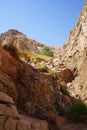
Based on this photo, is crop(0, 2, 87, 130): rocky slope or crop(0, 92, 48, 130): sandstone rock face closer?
crop(0, 92, 48, 130): sandstone rock face

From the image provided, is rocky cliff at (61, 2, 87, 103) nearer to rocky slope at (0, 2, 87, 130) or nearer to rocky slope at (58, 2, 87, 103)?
rocky slope at (58, 2, 87, 103)

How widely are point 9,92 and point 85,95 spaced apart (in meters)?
12.1

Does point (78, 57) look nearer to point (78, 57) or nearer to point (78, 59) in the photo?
point (78, 57)

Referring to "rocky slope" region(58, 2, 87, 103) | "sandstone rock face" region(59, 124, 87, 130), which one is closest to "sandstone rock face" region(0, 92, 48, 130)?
"sandstone rock face" region(59, 124, 87, 130)

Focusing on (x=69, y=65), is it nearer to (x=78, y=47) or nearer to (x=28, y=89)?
(x=78, y=47)

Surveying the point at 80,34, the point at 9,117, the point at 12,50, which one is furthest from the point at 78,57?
the point at 9,117

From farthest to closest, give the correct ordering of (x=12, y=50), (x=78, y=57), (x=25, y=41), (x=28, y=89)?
(x=25, y=41), (x=78, y=57), (x=12, y=50), (x=28, y=89)

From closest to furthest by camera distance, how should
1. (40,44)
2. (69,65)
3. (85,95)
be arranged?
1. (85,95)
2. (69,65)
3. (40,44)

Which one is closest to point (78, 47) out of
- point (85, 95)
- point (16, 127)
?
point (85, 95)

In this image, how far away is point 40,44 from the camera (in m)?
84.8

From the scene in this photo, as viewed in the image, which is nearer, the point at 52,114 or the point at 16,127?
the point at 16,127

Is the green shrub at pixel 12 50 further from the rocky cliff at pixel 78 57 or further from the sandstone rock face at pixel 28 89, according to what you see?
the rocky cliff at pixel 78 57

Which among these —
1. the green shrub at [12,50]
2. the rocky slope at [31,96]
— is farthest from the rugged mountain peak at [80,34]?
the green shrub at [12,50]

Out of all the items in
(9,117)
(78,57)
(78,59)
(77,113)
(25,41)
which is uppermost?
(25,41)
